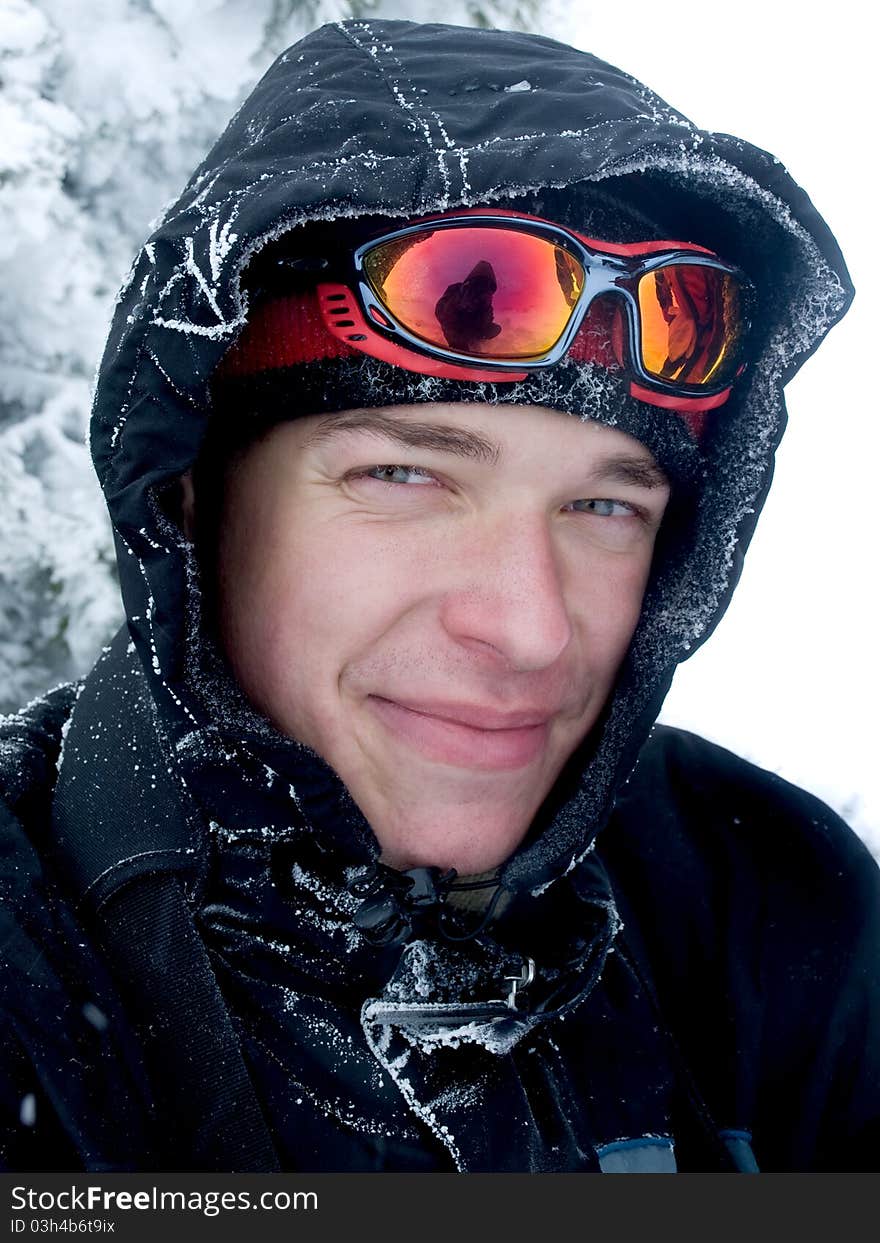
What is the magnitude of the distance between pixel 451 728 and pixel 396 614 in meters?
0.25

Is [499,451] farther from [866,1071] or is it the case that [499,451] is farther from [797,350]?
[866,1071]

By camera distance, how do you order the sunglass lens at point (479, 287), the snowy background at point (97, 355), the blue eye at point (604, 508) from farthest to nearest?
the snowy background at point (97, 355)
the blue eye at point (604, 508)
the sunglass lens at point (479, 287)

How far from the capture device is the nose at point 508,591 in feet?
5.49

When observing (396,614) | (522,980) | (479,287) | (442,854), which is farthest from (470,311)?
(522,980)

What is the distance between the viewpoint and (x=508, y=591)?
5.49ft

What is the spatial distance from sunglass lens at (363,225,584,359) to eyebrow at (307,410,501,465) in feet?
0.48

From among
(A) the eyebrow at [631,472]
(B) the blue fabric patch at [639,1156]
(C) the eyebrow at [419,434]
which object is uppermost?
(A) the eyebrow at [631,472]

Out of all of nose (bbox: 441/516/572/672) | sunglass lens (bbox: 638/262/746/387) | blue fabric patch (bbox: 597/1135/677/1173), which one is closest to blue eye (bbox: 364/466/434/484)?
nose (bbox: 441/516/572/672)

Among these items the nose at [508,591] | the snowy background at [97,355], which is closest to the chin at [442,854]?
the nose at [508,591]

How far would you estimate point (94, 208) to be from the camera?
4754 mm

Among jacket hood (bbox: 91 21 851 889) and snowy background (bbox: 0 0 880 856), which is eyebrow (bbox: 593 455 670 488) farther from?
snowy background (bbox: 0 0 880 856)

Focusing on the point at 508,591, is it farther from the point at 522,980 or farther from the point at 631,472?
the point at 522,980

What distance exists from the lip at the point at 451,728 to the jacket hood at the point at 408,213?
226 mm

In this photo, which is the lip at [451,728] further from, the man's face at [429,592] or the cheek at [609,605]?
the cheek at [609,605]
